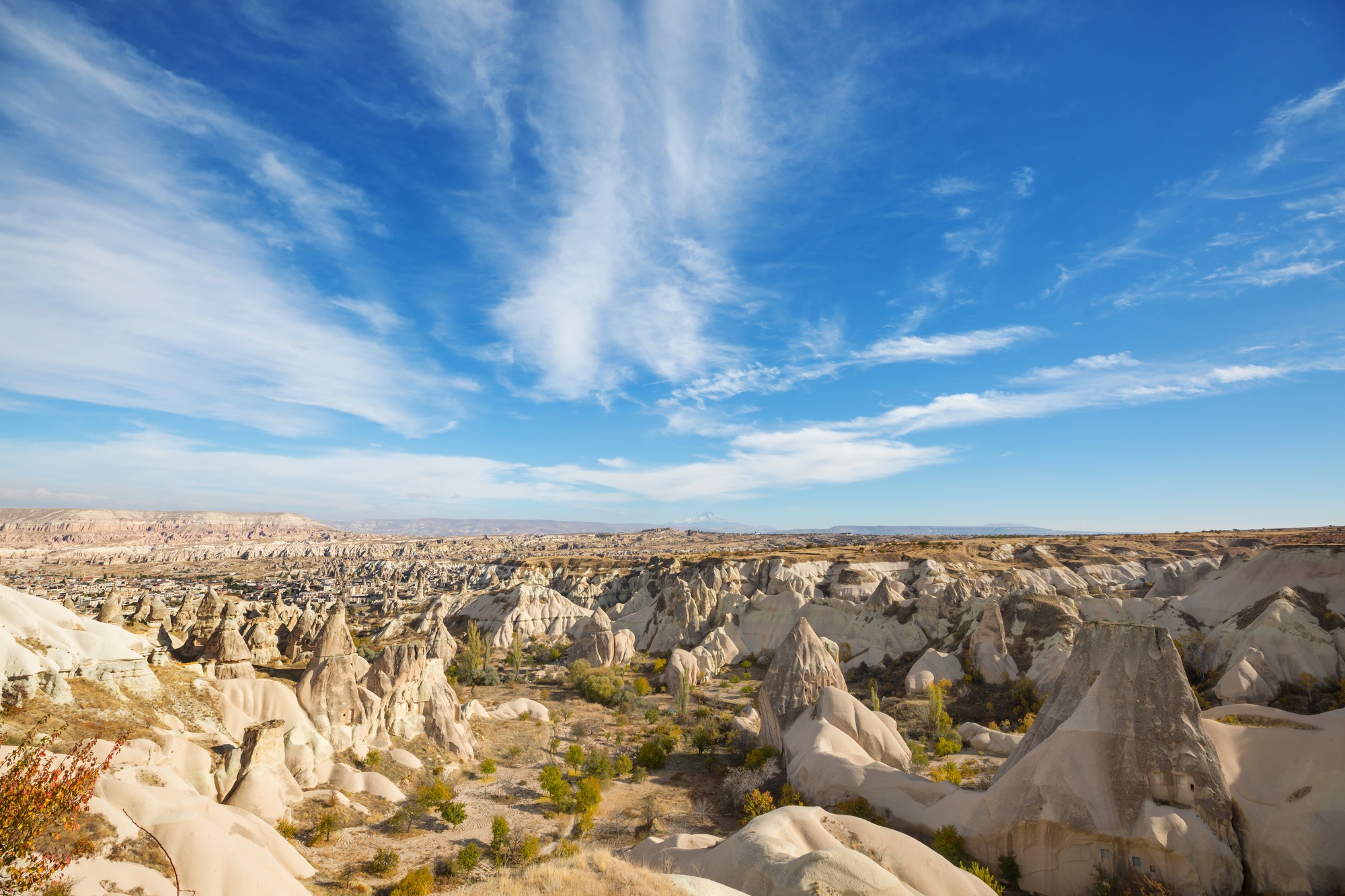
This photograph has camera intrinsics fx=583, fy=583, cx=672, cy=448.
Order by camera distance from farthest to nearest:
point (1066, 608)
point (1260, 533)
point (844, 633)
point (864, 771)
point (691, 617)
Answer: point (1260, 533) → point (691, 617) → point (844, 633) → point (1066, 608) → point (864, 771)

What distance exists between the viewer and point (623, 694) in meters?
47.6

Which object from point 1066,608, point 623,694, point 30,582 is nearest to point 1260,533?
point 1066,608

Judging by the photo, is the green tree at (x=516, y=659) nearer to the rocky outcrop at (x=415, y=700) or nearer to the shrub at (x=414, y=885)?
the rocky outcrop at (x=415, y=700)

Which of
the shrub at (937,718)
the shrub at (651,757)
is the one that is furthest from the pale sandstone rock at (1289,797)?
the shrub at (651,757)

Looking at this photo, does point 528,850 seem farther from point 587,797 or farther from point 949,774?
point 949,774

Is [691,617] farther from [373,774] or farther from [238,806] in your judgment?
[238,806]

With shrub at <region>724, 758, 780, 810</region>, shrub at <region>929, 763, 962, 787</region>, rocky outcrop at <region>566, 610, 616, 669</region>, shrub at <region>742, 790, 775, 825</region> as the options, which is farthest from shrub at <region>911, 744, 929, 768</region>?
rocky outcrop at <region>566, 610, 616, 669</region>

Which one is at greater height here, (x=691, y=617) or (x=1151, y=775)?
(x=1151, y=775)

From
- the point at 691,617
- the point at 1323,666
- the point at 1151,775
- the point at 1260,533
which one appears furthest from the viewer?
the point at 1260,533

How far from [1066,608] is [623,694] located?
3495 cm

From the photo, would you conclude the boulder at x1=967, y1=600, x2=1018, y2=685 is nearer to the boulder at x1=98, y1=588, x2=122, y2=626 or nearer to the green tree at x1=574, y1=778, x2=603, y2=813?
the green tree at x1=574, y1=778, x2=603, y2=813

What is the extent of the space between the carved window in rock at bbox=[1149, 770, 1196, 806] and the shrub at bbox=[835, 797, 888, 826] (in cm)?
880

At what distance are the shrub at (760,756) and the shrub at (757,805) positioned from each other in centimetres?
449

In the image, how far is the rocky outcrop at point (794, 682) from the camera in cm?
3173
